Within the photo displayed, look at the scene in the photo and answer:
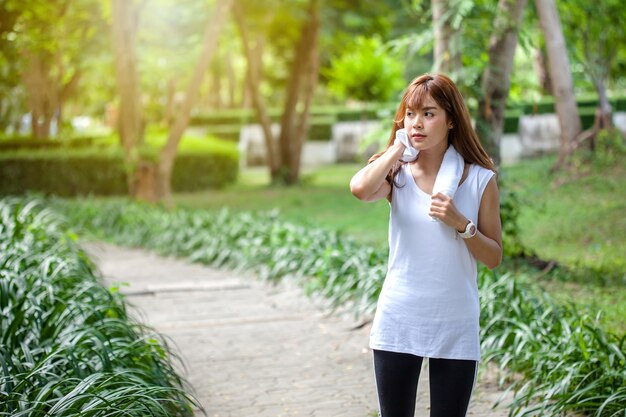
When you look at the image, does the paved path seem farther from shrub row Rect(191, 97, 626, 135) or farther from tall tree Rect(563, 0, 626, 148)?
shrub row Rect(191, 97, 626, 135)

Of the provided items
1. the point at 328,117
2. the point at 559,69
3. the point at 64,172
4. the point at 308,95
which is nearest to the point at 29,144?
the point at 64,172

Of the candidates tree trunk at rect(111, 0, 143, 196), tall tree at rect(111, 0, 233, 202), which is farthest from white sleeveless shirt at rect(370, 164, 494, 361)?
tree trunk at rect(111, 0, 143, 196)

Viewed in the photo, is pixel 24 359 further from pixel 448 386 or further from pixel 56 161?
pixel 56 161

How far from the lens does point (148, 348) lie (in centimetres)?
504

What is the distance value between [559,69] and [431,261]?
8.40 m

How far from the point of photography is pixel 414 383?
Result: 10.2ft

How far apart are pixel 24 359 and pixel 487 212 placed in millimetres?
2464

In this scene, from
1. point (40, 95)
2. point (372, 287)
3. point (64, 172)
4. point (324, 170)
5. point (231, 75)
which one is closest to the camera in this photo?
point (372, 287)

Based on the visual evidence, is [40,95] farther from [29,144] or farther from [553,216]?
[553,216]

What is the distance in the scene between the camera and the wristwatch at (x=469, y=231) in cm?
300

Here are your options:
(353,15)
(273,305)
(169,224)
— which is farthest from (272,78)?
(273,305)

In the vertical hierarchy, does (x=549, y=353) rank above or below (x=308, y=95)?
below

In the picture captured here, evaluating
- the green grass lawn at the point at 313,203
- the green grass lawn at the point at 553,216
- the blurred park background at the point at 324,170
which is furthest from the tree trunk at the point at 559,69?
the green grass lawn at the point at 313,203

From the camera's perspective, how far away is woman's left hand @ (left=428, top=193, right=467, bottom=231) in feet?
9.75
